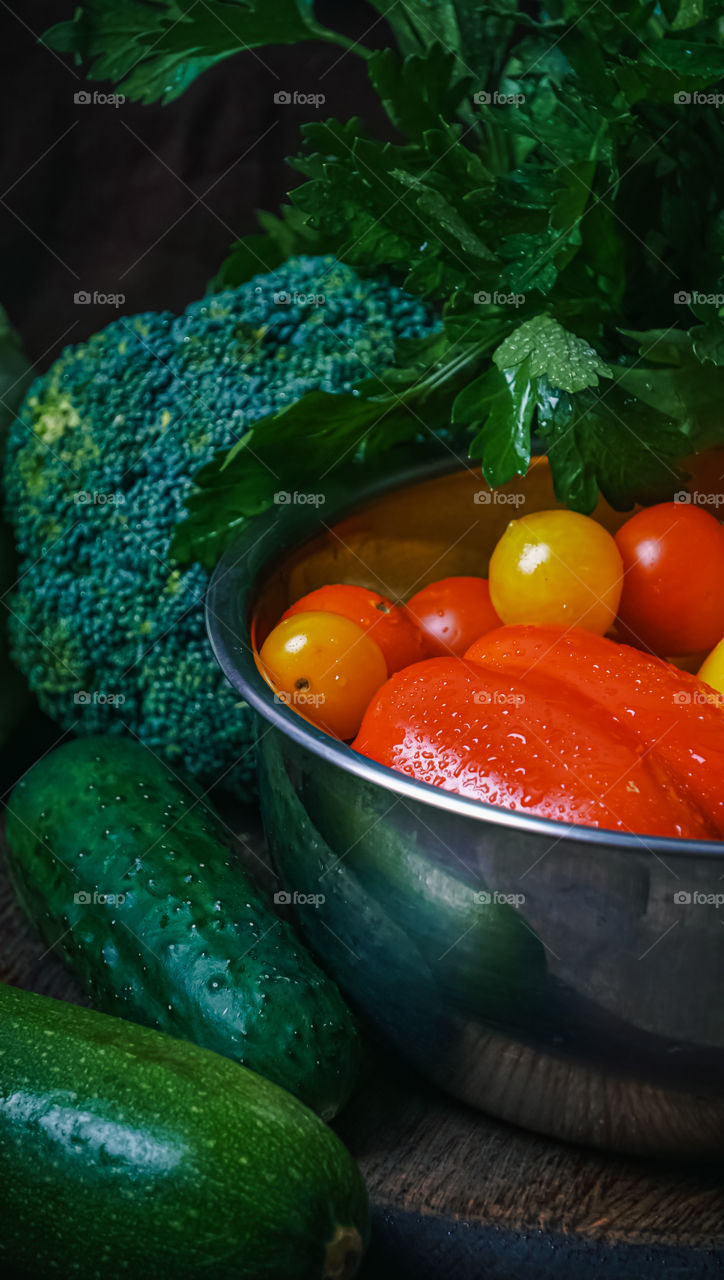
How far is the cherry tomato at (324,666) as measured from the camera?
31.8 inches

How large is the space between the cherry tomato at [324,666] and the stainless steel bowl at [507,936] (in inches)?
1.2

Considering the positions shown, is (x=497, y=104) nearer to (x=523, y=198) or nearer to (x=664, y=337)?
(x=523, y=198)

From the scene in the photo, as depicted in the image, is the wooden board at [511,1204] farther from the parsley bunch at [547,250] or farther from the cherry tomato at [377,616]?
the parsley bunch at [547,250]

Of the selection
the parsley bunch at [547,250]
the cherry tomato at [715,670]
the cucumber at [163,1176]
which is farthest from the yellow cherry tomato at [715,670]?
the cucumber at [163,1176]

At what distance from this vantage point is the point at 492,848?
0.62 metres

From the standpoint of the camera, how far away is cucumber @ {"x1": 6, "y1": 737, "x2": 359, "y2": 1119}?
750 millimetres

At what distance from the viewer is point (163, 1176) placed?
0.60 meters

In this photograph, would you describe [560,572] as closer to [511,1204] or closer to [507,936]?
[507,936]

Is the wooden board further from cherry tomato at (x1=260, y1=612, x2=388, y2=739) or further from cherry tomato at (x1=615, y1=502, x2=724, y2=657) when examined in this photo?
cherry tomato at (x1=615, y1=502, x2=724, y2=657)

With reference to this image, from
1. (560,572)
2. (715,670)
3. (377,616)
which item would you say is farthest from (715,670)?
(377,616)

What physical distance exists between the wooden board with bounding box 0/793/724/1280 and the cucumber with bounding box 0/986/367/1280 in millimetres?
78

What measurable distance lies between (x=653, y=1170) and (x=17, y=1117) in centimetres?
39

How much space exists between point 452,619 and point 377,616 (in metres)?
0.07

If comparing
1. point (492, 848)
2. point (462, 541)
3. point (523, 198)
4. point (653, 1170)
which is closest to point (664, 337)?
point (523, 198)
